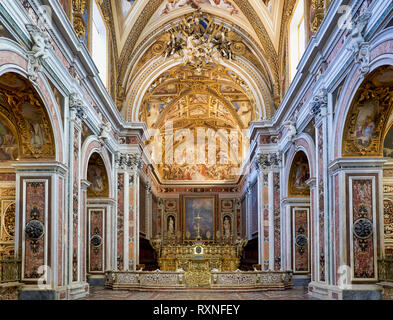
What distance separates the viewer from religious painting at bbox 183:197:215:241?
123ft

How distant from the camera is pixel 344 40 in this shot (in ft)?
40.3

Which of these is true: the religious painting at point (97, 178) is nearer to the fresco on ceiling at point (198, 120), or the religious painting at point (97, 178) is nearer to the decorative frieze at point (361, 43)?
the fresco on ceiling at point (198, 120)

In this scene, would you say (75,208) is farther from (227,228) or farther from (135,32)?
(227,228)

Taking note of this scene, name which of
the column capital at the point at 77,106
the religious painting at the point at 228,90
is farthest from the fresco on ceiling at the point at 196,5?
the column capital at the point at 77,106

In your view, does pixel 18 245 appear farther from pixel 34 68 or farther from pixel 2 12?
pixel 2 12

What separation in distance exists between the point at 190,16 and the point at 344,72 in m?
11.9

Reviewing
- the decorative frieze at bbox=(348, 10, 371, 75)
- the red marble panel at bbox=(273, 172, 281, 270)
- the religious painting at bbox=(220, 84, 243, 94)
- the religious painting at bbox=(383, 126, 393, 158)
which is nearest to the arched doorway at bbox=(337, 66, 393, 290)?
the religious painting at bbox=(383, 126, 393, 158)

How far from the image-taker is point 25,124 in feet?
42.1

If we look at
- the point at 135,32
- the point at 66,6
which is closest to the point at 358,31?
the point at 66,6

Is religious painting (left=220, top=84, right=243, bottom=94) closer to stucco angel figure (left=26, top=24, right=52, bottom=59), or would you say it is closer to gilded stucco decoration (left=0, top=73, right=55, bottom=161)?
gilded stucco decoration (left=0, top=73, right=55, bottom=161)

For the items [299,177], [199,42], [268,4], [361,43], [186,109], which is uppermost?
[268,4]

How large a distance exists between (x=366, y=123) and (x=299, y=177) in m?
7.96

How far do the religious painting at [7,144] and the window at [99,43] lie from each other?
6004 mm

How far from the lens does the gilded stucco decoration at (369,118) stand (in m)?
11.5
